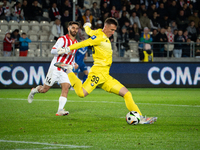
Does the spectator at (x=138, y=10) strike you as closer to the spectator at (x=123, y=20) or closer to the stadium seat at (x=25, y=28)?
the spectator at (x=123, y=20)

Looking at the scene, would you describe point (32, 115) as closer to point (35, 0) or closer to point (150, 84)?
point (150, 84)

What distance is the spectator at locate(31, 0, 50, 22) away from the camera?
66.6 ft

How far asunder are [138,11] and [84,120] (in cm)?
1590

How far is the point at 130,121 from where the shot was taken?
685 centimetres

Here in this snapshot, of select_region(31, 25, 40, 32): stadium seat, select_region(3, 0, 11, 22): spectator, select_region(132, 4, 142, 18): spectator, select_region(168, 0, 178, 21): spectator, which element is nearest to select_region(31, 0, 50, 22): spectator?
select_region(31, 25, 40, 32): stadium seat

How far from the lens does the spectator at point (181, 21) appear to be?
73.5 ft

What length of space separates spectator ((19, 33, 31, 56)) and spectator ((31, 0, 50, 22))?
264 centimetres

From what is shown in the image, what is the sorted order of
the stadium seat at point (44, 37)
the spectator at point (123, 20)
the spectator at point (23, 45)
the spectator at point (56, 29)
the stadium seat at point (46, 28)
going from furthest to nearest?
the spectator at point (123, 20)
the stadium seat at point (46, 28)
the stadium seat at point (44, 37)
the spectator at point (56, 29)
the spectator at point (23, 45)

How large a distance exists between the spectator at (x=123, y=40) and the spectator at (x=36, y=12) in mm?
4436

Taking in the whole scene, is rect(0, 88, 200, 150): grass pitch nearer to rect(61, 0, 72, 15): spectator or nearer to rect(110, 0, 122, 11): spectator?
rect(61, 0, 72, 15): spectator

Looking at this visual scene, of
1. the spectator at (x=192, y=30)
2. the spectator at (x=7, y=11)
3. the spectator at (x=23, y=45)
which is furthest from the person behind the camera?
the spectator at (x=192, y=30)

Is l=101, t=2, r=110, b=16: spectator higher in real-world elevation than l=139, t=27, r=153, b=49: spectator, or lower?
higher

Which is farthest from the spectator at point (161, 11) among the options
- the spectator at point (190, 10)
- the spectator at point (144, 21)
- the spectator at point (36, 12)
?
the spectator at point (36, 12)

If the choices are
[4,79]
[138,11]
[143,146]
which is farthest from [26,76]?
[143,146]
